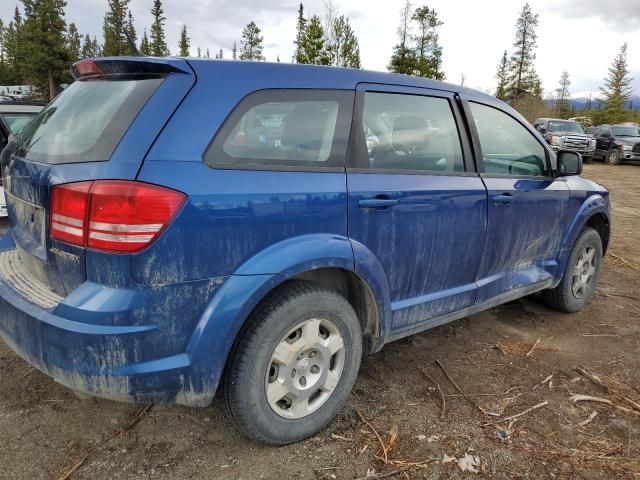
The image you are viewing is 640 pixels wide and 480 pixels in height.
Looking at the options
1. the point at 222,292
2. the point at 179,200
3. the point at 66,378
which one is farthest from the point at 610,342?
the point at 66,378

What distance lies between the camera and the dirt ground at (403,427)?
7.54 feet

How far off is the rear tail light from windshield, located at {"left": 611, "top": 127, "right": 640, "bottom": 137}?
2581 centimetres

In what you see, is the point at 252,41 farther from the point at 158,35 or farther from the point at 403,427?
the point at 403,427

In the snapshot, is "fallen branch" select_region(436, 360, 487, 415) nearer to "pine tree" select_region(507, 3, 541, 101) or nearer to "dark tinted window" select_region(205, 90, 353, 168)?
"dark tinted window" select_region(205, 90, 353, 168)

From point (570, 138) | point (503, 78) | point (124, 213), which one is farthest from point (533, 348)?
point (503, 78)

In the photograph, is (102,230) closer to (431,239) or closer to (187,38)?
(431,239)

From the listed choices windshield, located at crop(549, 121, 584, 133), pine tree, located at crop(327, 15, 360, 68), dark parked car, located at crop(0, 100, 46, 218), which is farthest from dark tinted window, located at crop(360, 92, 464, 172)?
pine tree, located at crop(327, 15, 360, 68)

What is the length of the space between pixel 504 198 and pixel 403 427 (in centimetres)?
158

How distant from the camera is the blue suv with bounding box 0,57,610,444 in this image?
193 centimetres

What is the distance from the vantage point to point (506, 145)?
11.7ft

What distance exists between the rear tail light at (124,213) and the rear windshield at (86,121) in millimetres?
164

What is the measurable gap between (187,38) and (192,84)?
7764 centimetres

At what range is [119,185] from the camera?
6.17ft


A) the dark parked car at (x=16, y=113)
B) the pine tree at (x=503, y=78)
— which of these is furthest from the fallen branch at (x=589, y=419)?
the pine tree at (x=503, y=78)
